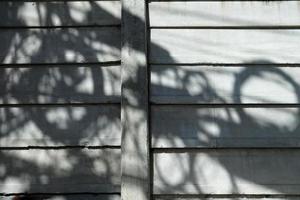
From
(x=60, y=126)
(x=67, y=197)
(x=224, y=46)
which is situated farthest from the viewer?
(x=224, y=46)

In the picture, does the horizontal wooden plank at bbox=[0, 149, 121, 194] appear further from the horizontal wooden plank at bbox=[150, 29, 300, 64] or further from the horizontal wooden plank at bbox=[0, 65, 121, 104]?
the horizontal wooden plank at bbox=[150, 29, 300, 64]

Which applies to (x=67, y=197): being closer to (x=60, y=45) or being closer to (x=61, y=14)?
(x=60, y=45)

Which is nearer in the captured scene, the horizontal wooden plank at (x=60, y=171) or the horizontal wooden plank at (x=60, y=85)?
the horizontal wooden plank at (x=60, y=171)

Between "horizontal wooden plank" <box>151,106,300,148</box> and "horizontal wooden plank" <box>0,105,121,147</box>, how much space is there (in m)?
0.31

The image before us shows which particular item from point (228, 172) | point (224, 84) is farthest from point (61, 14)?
point (228, 172)

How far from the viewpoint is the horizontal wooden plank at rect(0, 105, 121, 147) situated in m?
3.14

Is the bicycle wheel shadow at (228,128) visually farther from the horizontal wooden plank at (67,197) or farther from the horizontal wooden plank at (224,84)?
the horizontal wooden plank at (67,197)

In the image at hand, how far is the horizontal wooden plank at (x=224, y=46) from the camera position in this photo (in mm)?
3273

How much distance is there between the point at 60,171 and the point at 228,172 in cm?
114

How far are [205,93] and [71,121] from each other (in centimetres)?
96

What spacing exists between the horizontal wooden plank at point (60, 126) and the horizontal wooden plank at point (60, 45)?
0.36 meters

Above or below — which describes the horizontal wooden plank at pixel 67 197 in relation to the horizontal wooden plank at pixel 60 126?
below

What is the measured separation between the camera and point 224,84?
3227 millimetres

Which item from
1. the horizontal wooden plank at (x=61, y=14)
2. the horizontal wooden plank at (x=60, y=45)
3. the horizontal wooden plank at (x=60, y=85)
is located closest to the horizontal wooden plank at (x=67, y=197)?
the horizontal wooden plank at (x=60, y=85)
